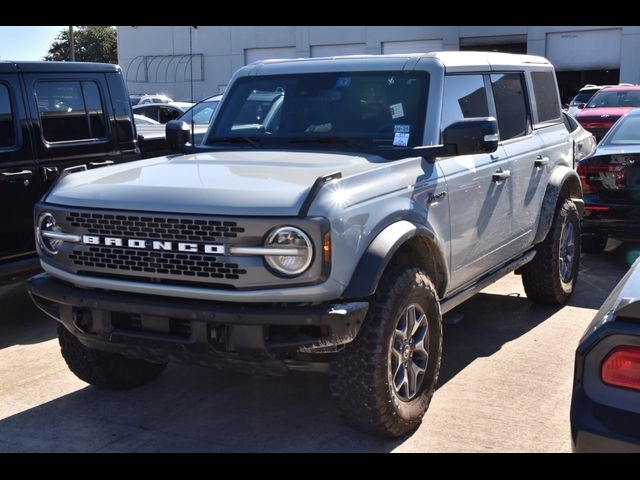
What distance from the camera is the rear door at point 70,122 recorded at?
6324 millimetres

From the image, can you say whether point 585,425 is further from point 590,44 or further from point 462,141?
point 590,44

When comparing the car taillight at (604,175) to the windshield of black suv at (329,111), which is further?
the car taillight at (604,175)

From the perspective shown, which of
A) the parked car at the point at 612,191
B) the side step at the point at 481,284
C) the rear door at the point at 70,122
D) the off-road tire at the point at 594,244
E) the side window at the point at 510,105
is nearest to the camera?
the side step at the point at 481,284

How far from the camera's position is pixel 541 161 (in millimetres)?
6090

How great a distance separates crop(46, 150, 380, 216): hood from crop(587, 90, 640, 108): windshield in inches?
586

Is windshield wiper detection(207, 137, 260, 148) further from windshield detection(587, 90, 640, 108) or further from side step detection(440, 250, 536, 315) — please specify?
windshield detection(587, 90, 640, 108)

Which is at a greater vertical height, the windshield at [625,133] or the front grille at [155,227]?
the front grille at [155,227]

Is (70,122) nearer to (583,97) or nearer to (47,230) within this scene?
(47,230)

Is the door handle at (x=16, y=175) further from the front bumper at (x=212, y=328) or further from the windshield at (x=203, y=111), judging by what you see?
the windshield at (x=203, y=111)


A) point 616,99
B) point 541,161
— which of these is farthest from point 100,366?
point 616,99

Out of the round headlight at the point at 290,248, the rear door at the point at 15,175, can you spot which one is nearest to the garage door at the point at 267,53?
the rear door at the point at 15,175

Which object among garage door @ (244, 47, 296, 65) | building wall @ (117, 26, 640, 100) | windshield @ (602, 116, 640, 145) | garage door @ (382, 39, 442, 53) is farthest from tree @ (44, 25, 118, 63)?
windshield @ (602, 116, 640, 145)

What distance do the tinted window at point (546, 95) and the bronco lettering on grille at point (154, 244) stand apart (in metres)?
3.60
